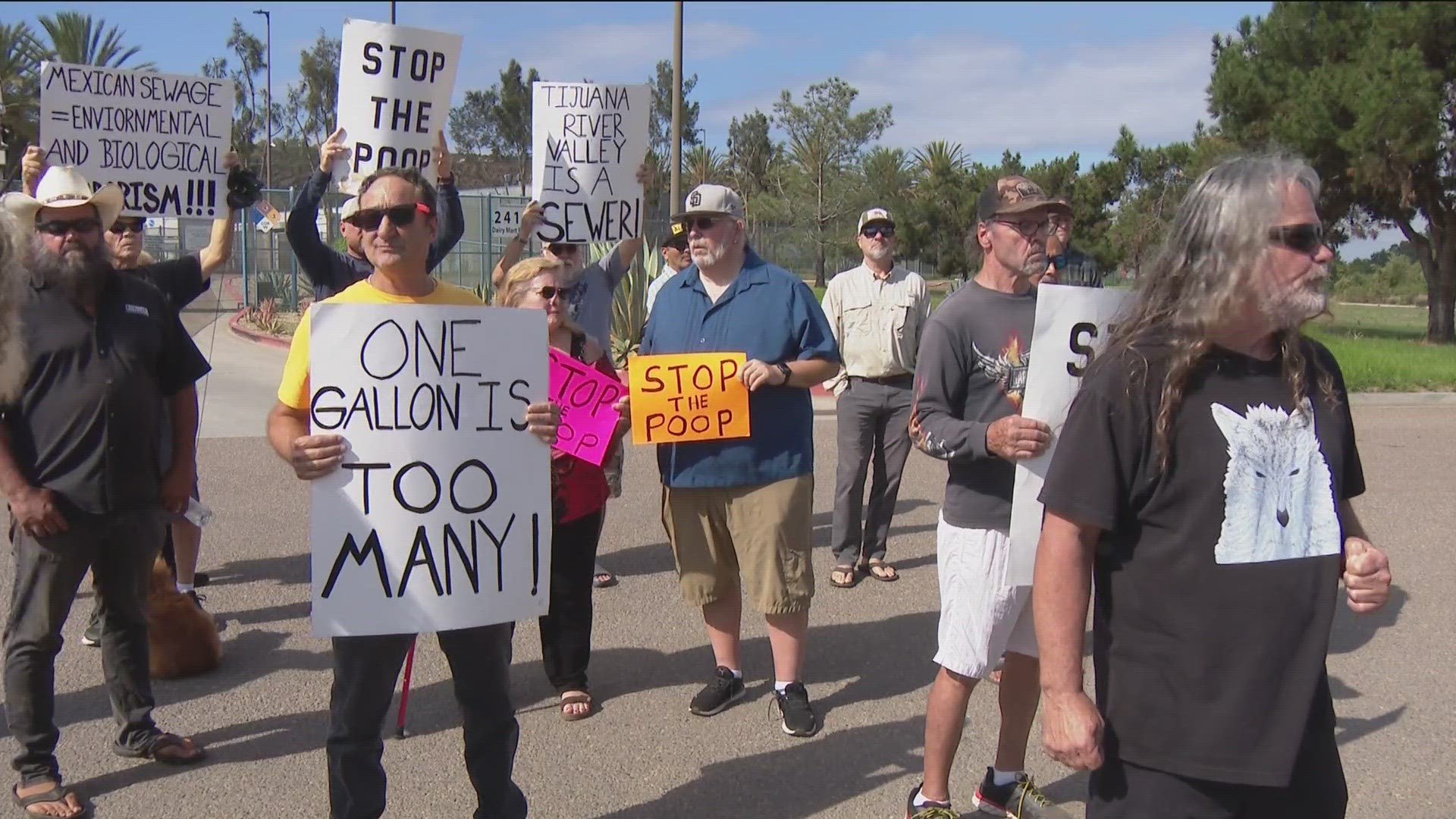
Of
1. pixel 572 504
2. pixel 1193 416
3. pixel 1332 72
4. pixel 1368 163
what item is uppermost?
pixel 1332 72

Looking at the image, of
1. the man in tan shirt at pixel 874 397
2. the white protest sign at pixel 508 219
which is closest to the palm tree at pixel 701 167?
the white protest sign at pixel 508 219

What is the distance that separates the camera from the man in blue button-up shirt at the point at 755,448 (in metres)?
4.39

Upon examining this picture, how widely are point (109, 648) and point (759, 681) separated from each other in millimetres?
2476

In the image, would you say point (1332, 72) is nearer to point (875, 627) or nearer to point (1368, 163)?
point (1368, 163)

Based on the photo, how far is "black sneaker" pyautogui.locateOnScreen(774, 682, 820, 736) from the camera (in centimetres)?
438

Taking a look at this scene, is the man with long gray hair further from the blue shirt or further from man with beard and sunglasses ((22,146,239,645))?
man with beard and sunglasses ((22,146,239,645))

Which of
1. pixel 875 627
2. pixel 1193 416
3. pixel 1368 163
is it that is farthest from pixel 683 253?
pixel 1368 163

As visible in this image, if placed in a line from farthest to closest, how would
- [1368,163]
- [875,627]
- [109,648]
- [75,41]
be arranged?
1. [75,41]
2. [1368,163]
3. [875,627]
4. [109,648]

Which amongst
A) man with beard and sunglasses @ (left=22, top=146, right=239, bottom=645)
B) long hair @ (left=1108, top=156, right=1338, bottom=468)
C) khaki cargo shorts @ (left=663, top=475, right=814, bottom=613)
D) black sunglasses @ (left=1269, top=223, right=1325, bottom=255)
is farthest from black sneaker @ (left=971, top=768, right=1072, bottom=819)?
man with beard and sunglasses @ (left=22, top=146, right=239, bottom=645)

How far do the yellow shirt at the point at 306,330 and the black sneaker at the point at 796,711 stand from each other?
2.08 metres

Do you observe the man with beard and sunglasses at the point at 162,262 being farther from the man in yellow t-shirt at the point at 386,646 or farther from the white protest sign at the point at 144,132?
the man in yellow t-shirt at the point at 386,646

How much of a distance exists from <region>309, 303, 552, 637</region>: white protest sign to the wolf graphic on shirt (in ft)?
5.97

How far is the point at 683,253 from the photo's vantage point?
8.12 meters

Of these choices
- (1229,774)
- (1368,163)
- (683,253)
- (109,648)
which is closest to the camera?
(1229,774)
